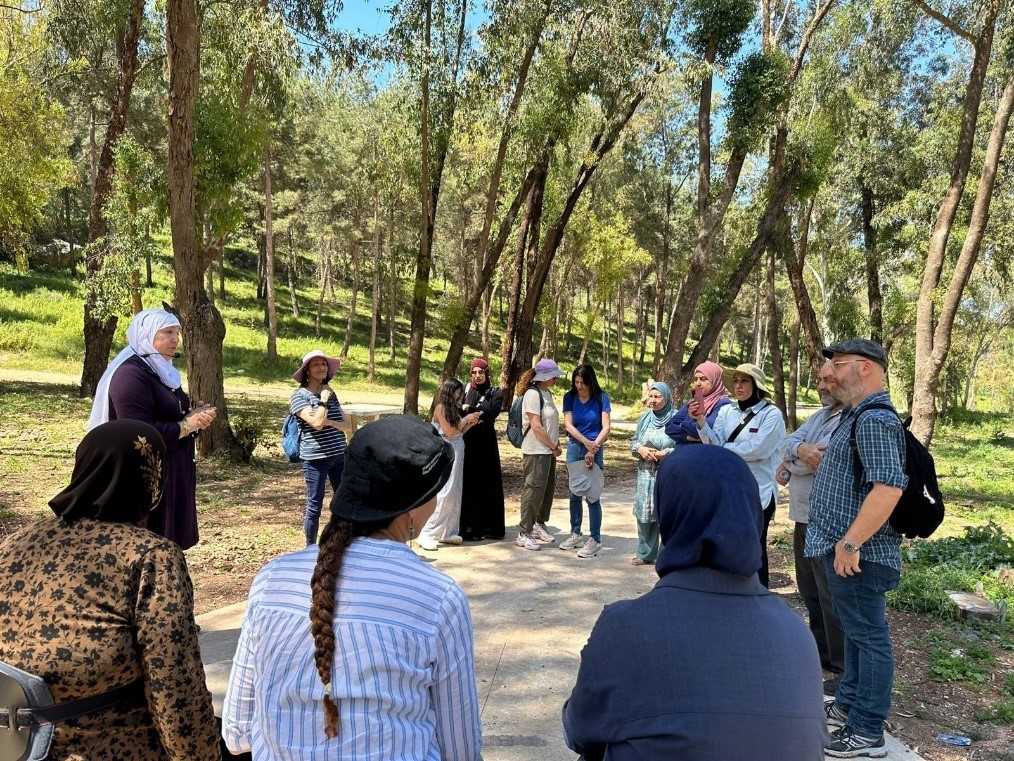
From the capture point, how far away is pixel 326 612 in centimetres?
145

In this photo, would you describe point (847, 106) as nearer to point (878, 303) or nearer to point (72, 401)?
point (878, 303)

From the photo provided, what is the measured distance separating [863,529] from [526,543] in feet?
13.1

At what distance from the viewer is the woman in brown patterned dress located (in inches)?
68.7

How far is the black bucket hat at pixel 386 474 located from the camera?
1612mm

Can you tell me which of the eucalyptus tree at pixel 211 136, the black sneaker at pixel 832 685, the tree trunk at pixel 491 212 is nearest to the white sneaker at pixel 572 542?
the black sneaker at pixel 832 685

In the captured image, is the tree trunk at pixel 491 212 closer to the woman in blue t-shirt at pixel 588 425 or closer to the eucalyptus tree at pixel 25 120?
the woman in blue t-shirt at pixel 588 425

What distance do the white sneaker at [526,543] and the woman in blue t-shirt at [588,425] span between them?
0.40 meters

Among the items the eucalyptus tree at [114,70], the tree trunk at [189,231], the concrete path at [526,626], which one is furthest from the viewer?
the eucalyptus tree at [114,70]

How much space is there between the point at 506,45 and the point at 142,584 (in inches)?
521

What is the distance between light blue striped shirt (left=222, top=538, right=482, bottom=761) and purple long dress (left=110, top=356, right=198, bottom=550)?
8.11ft

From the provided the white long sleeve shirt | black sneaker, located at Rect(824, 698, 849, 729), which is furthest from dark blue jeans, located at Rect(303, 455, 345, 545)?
black sneaker, located at Rect(824, 698, 849, 729)

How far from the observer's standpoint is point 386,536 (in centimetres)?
164

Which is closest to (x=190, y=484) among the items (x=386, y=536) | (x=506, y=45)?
(x=386, y=536)

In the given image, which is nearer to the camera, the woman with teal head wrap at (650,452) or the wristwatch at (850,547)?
the wristwatch at (850,547)
